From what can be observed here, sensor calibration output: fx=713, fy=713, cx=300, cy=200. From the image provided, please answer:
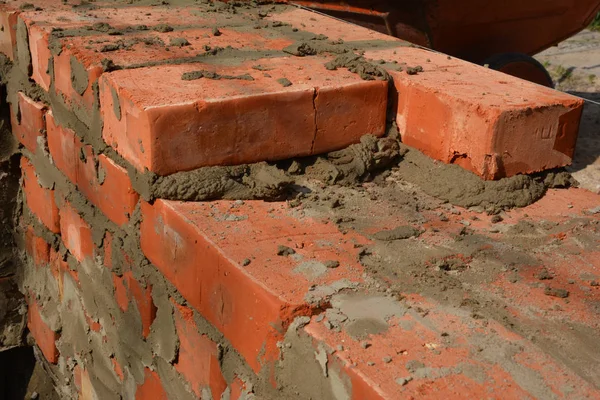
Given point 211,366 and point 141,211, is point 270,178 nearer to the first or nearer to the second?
point 141,211

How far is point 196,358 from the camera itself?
5.97 feet

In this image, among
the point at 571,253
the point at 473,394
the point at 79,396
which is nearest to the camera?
the point at 473,394

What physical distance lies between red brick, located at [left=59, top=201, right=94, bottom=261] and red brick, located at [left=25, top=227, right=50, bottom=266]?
27 cm

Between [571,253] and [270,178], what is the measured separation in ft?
2.61

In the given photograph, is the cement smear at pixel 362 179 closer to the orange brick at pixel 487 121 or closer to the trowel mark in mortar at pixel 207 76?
the orange brick at pixel 487 121

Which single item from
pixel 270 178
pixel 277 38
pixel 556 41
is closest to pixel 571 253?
pixel 270 178

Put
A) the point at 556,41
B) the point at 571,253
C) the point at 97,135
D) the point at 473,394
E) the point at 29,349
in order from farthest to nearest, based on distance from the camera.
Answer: the point at 556,41, the point at 29,349, the point at 97,135, the point at 571,253, the point at 473,394

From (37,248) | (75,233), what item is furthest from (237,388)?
(37,248)

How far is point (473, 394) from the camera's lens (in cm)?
123

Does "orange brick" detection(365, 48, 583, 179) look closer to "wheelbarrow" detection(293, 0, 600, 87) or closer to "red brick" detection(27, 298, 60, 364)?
"red brick" detection(27, 298, 60, 364)

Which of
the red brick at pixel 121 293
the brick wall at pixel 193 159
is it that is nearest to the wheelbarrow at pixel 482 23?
the brick wall at pixel 193 159

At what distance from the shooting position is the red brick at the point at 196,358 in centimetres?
173

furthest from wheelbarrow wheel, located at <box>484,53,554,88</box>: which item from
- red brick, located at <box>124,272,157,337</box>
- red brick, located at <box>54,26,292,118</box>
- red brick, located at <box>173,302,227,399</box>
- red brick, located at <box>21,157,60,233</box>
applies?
red brick, located at <box>173,302,227,399</box>

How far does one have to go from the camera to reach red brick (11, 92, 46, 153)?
2.62 metres
